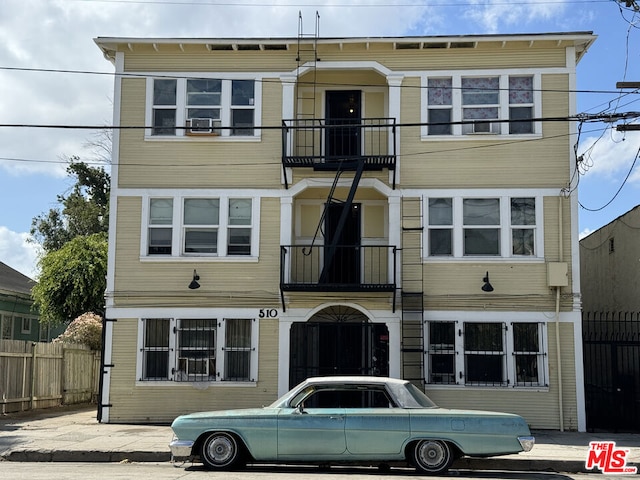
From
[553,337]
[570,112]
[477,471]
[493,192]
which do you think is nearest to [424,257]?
[493,192]

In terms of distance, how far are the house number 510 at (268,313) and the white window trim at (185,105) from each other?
4.10m

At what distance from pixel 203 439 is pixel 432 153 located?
9.75 meters

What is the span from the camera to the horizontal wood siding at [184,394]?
18.9 m

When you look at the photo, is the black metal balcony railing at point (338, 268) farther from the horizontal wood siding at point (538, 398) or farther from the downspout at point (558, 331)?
the downspout at point (558, 331)

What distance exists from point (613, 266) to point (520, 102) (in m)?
6.46

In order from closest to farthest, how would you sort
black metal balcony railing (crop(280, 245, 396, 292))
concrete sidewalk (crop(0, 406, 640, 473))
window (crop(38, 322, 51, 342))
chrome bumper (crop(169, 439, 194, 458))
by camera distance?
chrome bumper (crop(169, 439, 194, 458)), concrete sidewalk (crop(0, 406, 640, 473)), black metal balcony railing (crop(280, 245, 396, 292)), window (crop(38, 322, 51, 342))

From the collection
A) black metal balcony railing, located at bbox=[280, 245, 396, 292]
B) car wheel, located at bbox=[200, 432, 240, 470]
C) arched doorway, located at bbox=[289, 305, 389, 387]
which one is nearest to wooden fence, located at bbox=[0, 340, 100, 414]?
arched doorway, located at bbox=[289, 305, 389, 387]

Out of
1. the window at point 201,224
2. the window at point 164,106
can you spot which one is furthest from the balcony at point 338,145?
the window at point 164,106

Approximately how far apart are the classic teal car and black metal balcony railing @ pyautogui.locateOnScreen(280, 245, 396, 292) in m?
6.30

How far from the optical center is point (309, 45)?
774 inches

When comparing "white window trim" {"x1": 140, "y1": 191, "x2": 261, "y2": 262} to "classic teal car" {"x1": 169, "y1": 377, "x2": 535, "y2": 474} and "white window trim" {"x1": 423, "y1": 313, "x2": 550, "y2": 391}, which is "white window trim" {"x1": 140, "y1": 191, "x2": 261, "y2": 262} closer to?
"white window trim" {"x1": 423, "y1": 313, "x2": 550, "y2": 391}

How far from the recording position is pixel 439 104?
19547mm

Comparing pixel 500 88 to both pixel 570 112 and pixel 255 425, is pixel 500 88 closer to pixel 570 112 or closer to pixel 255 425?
pixel 570 112

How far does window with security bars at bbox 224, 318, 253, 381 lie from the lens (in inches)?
752
